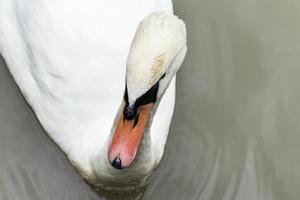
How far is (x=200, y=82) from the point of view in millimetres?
4051

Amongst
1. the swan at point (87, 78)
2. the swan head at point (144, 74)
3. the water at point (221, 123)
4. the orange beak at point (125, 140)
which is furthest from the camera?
the water at point (221, 123)

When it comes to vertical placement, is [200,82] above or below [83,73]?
below

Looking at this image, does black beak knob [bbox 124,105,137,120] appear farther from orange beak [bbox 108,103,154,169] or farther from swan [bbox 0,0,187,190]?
swan [bbox 0,0,187,190]

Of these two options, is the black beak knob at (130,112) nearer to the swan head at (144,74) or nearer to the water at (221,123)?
the swan head at (144,74)

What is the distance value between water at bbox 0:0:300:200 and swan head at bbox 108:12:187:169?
28.8 inches

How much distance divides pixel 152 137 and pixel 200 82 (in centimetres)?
64

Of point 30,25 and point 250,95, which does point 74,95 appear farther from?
point 250,95

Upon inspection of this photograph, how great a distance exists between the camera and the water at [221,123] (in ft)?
12.3

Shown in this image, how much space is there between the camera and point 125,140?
9.86ft

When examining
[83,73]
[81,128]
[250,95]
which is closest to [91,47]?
[83,73]

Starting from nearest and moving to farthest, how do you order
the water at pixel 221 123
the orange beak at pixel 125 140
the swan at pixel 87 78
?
the orange beak at pixel 125 140 < the swan at pixel 87 78 < the water at pixel 221 123

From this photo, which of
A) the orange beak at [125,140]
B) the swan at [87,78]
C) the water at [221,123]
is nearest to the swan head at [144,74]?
the orange beak at [125,140]

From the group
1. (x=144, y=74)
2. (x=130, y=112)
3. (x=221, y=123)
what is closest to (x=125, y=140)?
(x=130, y=112)

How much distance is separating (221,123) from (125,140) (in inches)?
41.7
